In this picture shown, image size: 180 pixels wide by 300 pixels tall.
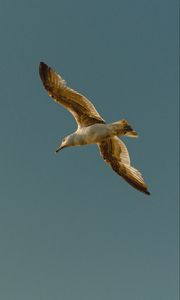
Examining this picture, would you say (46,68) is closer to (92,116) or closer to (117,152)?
(92,116)

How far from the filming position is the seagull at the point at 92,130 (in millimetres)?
22812

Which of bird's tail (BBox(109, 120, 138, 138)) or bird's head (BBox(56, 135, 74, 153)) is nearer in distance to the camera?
bird's tail (BBox(109, 120, 138, 138))

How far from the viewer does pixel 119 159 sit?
82.7 ft

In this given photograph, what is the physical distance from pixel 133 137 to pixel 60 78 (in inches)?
139

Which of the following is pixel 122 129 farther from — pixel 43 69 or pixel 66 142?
pixel 43 69

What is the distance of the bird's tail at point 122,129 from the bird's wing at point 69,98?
3.53 feet

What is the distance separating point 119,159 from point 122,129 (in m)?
2.94

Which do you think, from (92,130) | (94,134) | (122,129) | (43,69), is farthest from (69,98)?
(122,129)

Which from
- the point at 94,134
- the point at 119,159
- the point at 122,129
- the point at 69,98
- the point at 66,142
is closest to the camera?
the point at 122,129

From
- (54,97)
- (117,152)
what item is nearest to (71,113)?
(54,97)

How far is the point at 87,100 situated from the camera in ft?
76.9

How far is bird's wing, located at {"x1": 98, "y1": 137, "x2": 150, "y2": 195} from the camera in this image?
2473 centimetres

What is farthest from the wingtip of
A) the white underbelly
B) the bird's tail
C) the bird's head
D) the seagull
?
the bird's tail

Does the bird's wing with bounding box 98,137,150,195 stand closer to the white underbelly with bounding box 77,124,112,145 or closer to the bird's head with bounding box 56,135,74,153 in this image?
the bird's head with bounding box 56,135,74,153
